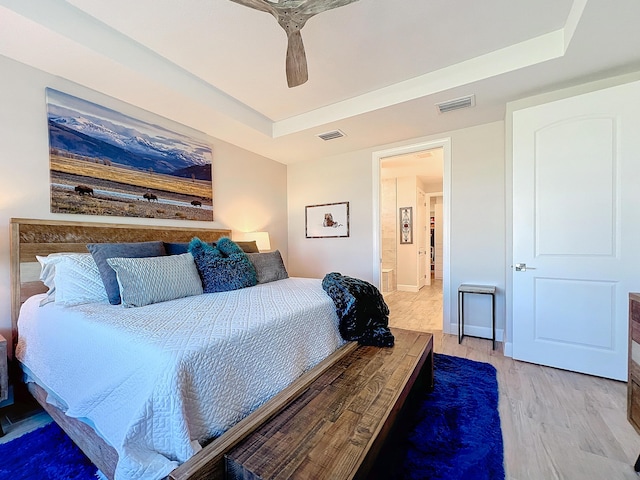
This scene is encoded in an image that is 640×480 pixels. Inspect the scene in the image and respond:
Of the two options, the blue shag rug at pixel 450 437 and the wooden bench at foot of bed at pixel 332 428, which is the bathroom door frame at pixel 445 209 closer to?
the blue shag rug at pixel 450 437

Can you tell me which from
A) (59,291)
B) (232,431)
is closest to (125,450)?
(232,431)

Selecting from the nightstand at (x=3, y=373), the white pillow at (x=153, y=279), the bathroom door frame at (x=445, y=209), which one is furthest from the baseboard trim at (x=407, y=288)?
the nightstand at (x=3, y=373)

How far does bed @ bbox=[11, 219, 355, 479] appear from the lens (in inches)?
37.0

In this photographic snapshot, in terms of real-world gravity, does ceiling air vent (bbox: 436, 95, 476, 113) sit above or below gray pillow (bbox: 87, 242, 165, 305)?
above

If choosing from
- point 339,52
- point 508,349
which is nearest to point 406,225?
point 508,349

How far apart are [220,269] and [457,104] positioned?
2649 millimetres

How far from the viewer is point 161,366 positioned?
964 millimetres

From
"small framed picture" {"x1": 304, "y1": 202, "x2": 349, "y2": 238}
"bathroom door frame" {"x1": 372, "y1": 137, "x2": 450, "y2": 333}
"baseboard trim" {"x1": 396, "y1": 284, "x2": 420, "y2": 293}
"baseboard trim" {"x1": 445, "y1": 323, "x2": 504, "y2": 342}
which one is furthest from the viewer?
"baseboard trim" {"x1": 396, "y1": 284, "x2": 420, "y2": 293}

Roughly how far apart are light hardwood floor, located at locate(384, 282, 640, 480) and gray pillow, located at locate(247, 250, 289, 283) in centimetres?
190

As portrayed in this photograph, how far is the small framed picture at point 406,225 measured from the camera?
620cm

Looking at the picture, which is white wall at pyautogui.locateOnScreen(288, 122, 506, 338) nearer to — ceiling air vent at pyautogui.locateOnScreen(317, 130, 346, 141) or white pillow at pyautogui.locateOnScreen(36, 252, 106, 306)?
ceiling air vent at pyautogui.locateOnScreen(317, 130, 346, 141)

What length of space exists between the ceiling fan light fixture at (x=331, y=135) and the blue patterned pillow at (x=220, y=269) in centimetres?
183

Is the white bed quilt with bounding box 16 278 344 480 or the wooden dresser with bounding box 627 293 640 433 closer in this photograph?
the white bed quilt with bounding box 16 278 344 480

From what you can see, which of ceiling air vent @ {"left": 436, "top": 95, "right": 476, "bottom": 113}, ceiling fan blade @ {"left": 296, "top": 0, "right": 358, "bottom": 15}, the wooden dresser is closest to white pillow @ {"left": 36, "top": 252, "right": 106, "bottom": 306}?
ceiling fan blade @ {"left": 296, "top": 0, "right": 358, "bottom": 15}
